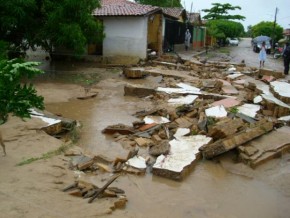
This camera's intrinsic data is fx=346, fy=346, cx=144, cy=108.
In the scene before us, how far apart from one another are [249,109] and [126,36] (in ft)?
37.7

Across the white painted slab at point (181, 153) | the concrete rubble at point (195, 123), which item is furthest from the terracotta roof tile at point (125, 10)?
the white painted slab at point (181, 153)

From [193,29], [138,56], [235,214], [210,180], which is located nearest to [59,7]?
[138,56]

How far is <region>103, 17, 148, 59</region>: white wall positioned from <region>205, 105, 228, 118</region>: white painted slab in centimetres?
1096

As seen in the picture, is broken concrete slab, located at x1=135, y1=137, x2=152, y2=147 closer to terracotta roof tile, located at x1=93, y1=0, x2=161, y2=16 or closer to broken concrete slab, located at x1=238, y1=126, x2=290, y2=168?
broken concrete slab, located at x1=238, y1=126, x2=290, y2=168

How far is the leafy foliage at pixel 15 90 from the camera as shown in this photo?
4777 millimetres

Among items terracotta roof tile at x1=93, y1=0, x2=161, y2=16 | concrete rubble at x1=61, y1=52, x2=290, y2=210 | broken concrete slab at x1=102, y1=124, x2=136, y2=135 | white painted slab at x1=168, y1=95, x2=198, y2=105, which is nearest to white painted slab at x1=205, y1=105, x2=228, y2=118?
concrete rubble at x1=61, y1=52, x2=290, y2=210

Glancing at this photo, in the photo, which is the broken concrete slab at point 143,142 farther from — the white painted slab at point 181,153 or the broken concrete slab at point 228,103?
the broken concrete slab at point 228,103

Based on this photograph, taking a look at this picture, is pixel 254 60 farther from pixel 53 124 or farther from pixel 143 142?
pixel 53 124

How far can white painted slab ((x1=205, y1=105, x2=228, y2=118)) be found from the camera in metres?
8.50

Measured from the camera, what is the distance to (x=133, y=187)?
5.57 meters

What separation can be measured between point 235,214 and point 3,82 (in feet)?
12.5

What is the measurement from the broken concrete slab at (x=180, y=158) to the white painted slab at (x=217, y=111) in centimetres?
123

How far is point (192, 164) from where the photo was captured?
6.43 metres

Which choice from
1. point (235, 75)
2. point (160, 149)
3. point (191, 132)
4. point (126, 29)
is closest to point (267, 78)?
point (235, 75)
